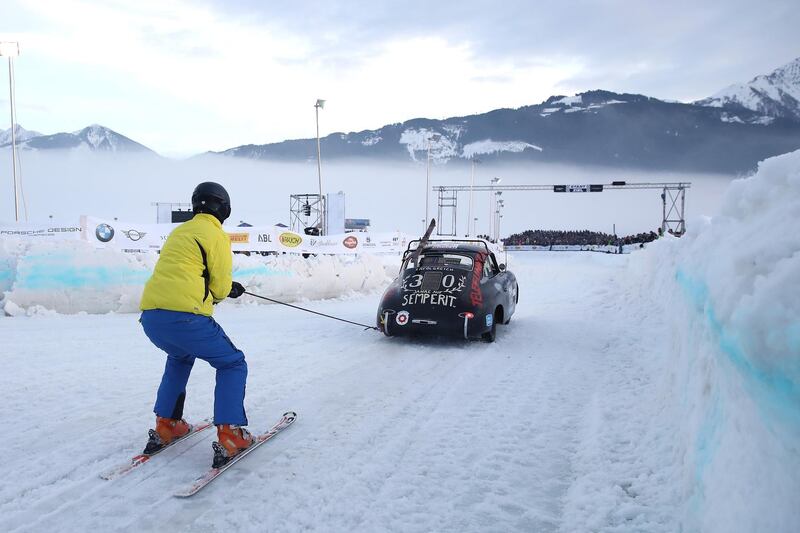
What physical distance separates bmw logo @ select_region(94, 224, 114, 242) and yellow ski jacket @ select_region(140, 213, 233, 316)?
14272 millimetres

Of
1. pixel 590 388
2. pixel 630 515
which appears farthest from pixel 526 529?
pixel 590 388

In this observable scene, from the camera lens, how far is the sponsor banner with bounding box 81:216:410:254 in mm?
16125

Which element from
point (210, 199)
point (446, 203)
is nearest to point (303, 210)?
point (446, 203)

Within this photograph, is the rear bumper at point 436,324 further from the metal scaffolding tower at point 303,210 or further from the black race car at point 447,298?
the metal scaffolding tower at point 303,210

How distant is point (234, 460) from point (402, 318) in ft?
14.5

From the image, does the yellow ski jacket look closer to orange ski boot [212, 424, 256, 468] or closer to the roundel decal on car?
orange ski boot [212, 424, 256, 468]

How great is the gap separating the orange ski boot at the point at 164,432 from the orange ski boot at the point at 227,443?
0.51 meters

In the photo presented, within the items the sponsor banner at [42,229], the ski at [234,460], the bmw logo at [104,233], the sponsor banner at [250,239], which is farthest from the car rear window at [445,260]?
the sponsor banner at [42,229]

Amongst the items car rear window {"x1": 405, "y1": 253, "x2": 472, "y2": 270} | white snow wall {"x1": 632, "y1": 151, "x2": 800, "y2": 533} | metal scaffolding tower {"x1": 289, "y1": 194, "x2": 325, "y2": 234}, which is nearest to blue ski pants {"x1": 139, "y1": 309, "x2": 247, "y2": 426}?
white snow wall {"x1": 632, "y1": 151, "x2": 800, "y2": 533}

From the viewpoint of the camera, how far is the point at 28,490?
10.6 ft

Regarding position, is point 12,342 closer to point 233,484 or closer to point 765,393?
point 233,484

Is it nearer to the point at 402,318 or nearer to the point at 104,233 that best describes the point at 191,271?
the point at 402,318

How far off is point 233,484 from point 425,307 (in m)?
4.78

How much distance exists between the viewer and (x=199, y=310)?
3701 millimetres
